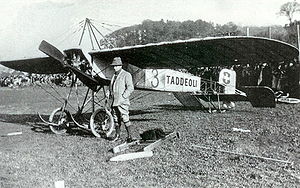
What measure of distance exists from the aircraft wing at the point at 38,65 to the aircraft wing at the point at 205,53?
2125 millimetres

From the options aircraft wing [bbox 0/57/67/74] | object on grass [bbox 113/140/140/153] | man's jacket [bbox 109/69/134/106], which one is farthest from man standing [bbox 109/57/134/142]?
aircraft wing [bbox 0/57/67/74]

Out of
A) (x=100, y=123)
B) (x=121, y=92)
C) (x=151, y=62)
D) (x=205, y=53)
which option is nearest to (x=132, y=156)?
(x=121, y=92)

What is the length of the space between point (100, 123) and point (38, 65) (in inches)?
144

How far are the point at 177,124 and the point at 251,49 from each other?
3.46m

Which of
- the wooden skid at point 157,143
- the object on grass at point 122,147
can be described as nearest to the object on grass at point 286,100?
the wooden skid at point 157,143

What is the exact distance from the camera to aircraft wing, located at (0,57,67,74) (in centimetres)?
1032

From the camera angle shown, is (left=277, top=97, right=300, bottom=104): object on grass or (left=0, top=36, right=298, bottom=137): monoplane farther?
(left=277, top=97, right=300, bottom=104): object on grass

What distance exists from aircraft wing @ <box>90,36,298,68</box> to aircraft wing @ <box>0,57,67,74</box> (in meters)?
2.13

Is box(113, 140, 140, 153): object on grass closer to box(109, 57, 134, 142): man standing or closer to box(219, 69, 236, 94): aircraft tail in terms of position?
box(109, 57, 134, 142): man standing

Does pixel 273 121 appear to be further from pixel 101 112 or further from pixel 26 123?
pixel 26 123

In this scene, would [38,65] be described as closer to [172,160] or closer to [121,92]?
[121,92]

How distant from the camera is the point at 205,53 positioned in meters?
8.15

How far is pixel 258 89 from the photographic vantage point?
11164 mm

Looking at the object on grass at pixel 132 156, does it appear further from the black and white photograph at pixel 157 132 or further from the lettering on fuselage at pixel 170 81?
the lettering on fuselage at pixel 170 81
